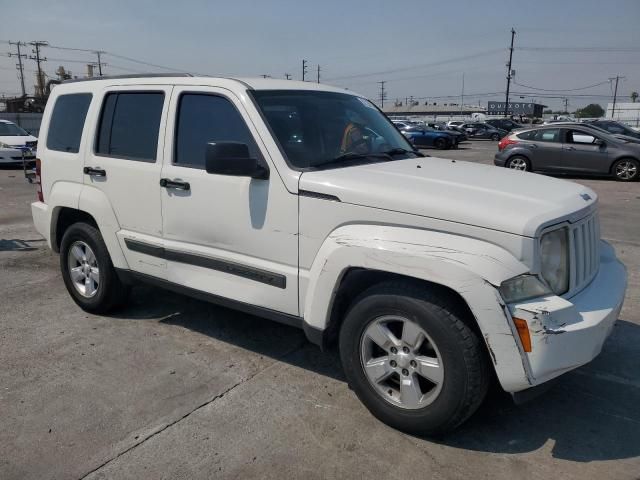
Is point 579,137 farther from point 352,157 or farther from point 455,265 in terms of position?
point 455,265

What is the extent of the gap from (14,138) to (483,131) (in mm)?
34583

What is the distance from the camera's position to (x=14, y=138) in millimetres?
17609

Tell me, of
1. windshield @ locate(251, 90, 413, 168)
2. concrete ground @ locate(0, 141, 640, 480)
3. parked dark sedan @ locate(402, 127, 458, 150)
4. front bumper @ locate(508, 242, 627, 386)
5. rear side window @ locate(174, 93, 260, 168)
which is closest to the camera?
front bumper @ locate(508, 242, 627, 386)

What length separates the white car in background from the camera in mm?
16844

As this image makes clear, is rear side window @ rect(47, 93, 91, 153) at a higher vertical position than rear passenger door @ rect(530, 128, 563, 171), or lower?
higher

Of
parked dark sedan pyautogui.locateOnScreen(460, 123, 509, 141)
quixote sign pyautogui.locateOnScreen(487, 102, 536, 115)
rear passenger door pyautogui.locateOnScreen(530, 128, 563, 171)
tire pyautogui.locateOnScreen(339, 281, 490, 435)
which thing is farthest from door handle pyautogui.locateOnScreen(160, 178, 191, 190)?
quixote sign pyautogui.locateOnScreen(487, 102, 536, 115)

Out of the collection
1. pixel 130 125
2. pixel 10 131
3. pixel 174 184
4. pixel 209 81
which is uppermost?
pixel 209 81

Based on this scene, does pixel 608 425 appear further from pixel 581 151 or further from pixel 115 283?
pixel 581 151

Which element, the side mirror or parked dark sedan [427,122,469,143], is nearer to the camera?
the side mirror

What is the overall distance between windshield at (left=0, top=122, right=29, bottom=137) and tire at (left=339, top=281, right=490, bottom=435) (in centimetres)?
1825

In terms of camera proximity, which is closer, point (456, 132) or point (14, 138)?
point (14, 138)

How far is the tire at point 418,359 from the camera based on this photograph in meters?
2.84

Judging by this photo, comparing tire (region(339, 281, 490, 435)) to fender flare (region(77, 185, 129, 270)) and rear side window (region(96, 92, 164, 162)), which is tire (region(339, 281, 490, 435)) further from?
fender flare (region(77, 185, 129, 270))

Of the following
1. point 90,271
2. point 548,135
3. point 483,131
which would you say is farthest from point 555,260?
point 483,131
